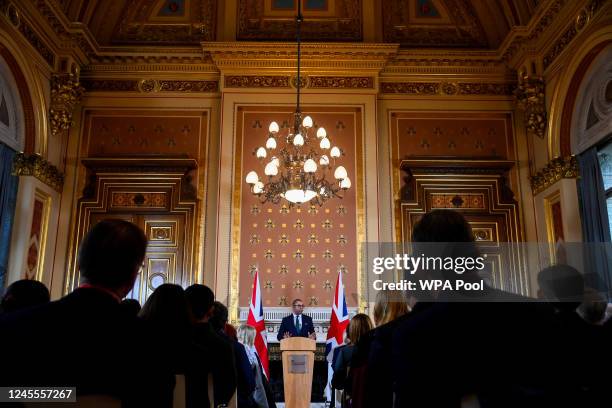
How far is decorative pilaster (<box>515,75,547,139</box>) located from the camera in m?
7.16

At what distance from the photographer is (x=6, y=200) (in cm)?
631

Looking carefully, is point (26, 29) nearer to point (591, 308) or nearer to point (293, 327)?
point (293, 327)

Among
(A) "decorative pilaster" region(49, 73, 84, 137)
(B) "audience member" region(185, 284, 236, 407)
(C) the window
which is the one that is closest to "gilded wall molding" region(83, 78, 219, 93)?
(A) "decorative pilaster" region(49, 73, 84, 137)

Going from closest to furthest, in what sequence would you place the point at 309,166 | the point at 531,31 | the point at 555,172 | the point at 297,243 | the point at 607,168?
the point at 309,166 < the point at 607,168 < the point at 555,172 < the point at 531,31 < the point at 297,243

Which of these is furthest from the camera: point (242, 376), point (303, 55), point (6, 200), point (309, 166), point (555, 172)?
point (303, 55)

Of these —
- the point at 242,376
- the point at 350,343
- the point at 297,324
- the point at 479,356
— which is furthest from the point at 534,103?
the point at 479,356

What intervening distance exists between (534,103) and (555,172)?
3.57 ft

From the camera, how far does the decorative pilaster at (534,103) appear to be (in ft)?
23.5

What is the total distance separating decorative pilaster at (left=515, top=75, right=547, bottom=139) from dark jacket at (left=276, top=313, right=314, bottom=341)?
4122mm

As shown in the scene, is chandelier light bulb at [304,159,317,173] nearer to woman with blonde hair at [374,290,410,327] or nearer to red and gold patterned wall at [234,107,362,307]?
red and gold patterned wall at [234,107,362,307]

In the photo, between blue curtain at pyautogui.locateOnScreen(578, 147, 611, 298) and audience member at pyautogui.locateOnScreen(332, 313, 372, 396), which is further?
blue curtain at pyautogui.locateOnScreen(578, 147, 611, 298)

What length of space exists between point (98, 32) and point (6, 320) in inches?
312

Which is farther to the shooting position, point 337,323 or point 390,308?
point 337,323

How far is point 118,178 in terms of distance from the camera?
7.56 m
